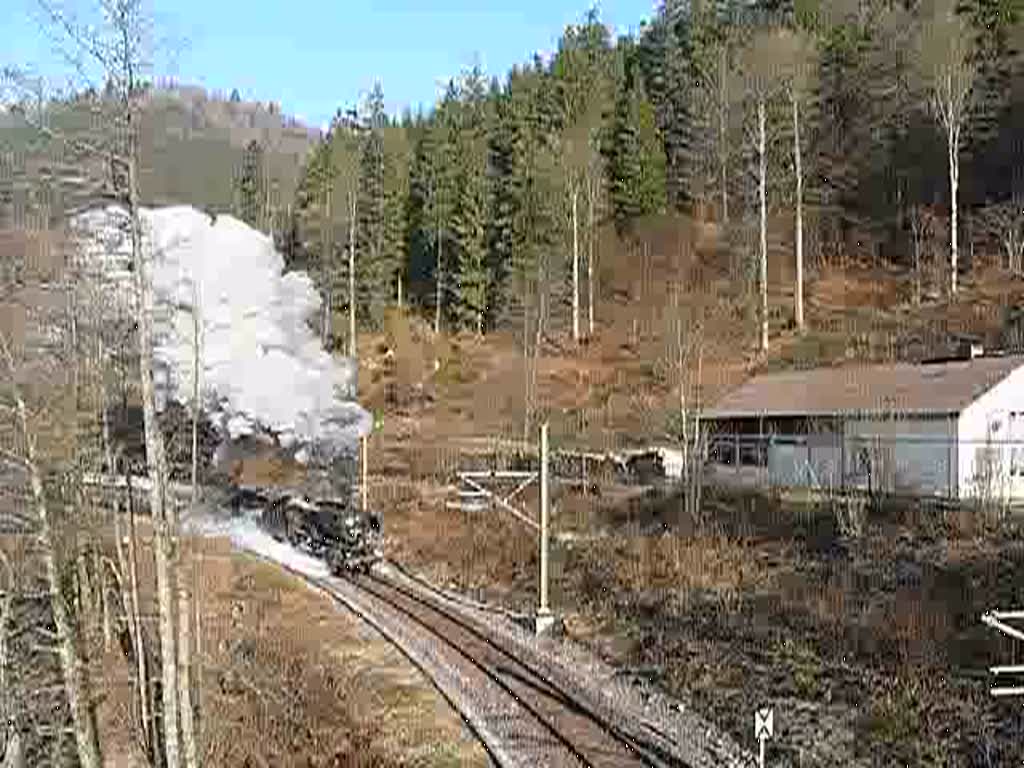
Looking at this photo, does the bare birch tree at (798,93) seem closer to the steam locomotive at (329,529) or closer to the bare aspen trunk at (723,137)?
the bare aspen trunk at (723,137)

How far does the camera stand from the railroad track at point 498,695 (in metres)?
19.1

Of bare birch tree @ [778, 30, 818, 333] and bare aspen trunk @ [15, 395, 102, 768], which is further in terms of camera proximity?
bare birch tree @ [778, 30, 818, 333]

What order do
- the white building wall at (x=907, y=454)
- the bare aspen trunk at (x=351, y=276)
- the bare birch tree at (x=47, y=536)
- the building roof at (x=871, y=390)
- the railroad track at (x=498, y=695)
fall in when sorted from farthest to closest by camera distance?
the bare aspen trunk at (x=351, y=276), the building roof at (x=871, y=390), the white building wall at (x=907, y=454), the railroad track at (x=498, y=695), the bare birch tree at (x=47, y=536)

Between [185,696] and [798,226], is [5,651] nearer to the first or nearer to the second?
[185,696]

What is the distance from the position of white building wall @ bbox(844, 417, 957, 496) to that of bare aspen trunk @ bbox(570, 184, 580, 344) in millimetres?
28840

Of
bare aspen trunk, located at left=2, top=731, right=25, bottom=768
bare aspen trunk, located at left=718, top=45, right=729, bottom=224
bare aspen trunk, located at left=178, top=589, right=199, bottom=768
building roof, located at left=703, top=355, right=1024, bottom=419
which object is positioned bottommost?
bare aspen trunk, located at left=2, top=731, right=25, bottom=768

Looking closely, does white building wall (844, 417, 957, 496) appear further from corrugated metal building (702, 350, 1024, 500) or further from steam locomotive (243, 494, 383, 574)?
steam locomotive (243, 494, 383, 574)

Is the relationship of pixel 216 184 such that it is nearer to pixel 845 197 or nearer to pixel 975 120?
pixel 845 197

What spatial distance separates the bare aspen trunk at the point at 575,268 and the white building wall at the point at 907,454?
94.6 ft

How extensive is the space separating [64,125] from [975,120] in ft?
180

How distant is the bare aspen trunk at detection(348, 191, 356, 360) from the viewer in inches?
2579

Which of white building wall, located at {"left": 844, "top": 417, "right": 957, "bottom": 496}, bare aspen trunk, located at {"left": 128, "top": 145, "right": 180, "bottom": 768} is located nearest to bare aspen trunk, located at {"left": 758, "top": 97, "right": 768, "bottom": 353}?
white building wall, located at {"left": 844, "top": 417, "right": 957, "bottom": 496}

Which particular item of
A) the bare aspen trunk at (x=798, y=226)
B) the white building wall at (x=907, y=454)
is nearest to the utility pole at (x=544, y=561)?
the white building wall at (x=907, y=454)

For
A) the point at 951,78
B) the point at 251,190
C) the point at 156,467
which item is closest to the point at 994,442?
the point at 156,467
